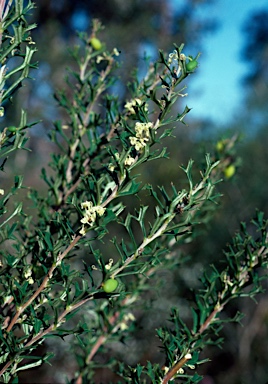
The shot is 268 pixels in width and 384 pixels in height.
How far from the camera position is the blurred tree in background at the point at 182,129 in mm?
5324

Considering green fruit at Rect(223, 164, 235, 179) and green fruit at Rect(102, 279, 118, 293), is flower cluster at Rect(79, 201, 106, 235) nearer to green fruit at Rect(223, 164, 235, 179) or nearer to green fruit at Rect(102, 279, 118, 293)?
green fruit at Rect(102, 279, 118, 293)

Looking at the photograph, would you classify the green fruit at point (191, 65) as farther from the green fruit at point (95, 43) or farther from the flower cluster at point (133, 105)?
the green fruit at point (95, 43)

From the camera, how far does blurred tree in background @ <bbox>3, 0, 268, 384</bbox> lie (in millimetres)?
5324

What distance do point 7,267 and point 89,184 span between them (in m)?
0.29

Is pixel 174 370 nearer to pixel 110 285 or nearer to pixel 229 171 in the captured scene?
pixel 110 285

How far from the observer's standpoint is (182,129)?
977 cm

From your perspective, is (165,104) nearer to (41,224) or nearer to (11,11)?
(11,11)

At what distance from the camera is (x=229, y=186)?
6.36m

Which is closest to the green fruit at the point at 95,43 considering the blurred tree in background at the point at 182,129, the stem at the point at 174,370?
the blurred tree in background at the point at 182,129

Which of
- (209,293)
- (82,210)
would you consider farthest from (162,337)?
(82,210)

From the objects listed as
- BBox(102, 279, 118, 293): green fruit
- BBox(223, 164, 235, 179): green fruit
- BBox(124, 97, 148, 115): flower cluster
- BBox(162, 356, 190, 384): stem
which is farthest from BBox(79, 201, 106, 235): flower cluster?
BBox(223, 164, 235, 179): green fruit

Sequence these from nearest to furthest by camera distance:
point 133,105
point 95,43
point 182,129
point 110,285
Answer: point 110,285 → point 133,105 → point 95,43 → point 182,129

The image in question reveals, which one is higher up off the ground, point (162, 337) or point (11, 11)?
point (11, 11)

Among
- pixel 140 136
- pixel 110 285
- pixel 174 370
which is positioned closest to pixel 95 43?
pixel 140 136
